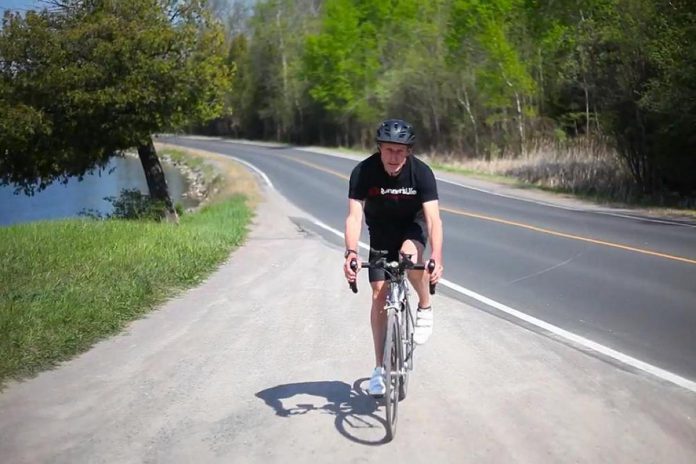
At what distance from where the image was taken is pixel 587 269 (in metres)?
11.4

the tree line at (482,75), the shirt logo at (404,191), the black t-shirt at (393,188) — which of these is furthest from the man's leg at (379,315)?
the tree line at (482,75)

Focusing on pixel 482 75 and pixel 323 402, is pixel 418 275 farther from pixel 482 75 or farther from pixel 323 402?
pixel 482 75

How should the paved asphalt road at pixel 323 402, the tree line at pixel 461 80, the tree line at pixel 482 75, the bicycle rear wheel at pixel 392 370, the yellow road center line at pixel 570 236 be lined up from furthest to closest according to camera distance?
the tree line at pixel 482 75 < the tree line at pixel 461 80 < the yellow road center line at pixel 570 236 < the bicycle rear wheel at pixel 392 370 < the paved asphalt road at pixel 323 402

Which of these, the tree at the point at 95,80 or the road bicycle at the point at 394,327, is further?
the tree at the point at 95,80

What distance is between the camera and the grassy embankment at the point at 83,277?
7.14m

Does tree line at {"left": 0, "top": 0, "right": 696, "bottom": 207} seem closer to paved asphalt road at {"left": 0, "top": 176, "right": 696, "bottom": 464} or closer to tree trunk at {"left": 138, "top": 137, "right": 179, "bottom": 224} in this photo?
tree trunk at {"left": 138, "top": 137, "right": 179, "bottom": 224}

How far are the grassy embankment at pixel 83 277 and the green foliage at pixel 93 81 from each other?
2867 millimetres

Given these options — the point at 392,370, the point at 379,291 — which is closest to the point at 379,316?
the point at 379,291

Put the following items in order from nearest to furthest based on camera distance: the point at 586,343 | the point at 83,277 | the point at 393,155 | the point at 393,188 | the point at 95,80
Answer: the point at 393,155
the point at 393,188
the point at 586,343
the point at 83,277
the point at 95,80

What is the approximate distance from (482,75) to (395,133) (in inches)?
1476

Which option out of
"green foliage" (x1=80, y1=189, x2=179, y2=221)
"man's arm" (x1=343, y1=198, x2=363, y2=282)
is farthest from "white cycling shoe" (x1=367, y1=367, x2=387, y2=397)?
"green foliage" (x1=80, y1=189, x2=179, y2=221)

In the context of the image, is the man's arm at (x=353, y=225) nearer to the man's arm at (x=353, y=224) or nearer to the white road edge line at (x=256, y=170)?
the man's arm at (x=353, y=224)

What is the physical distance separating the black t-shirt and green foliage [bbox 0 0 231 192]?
42.9ft

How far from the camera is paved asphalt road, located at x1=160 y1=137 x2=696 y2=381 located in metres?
7.78
